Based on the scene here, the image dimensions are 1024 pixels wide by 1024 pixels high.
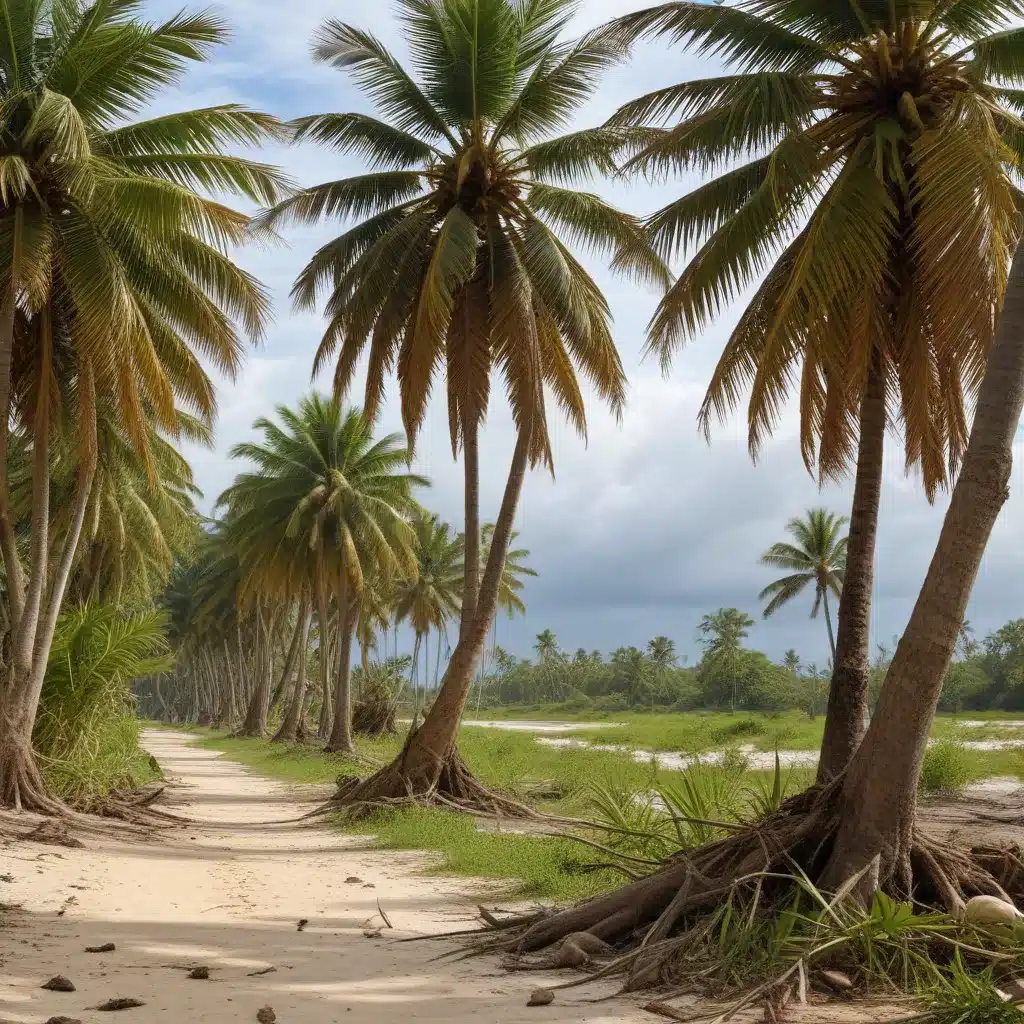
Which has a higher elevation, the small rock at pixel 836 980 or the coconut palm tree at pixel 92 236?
the coconut palm tree at pixel 92 236

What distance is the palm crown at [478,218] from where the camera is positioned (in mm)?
15422

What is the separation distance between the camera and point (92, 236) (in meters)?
13.1

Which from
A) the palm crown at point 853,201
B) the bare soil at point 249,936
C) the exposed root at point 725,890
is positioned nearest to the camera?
the bare soil at point 249,936

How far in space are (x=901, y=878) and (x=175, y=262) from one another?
11846 mm

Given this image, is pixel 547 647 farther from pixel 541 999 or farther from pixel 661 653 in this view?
pixel 541 999

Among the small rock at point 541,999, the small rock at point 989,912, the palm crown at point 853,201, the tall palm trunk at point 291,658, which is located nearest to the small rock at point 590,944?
the small rock at point 541,999

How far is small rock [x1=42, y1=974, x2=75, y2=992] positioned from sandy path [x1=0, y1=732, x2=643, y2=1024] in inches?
2.3

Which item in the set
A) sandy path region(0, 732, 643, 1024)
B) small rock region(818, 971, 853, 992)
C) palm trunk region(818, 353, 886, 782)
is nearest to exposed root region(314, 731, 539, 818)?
sandy path region(0, 732, 643, 1024)

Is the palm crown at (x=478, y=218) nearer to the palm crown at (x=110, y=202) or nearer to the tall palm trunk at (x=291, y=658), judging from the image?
the palm crown at (x=110, y=202)

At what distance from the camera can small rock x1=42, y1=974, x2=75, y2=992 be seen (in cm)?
551

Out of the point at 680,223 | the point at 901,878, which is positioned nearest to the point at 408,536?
the point at 680,223

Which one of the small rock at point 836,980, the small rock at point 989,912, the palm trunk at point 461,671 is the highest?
the palm trunk at point 461,671

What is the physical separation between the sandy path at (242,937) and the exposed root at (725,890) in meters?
0.43

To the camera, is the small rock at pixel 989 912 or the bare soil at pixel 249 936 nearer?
the bare soil at pixel 249 936
